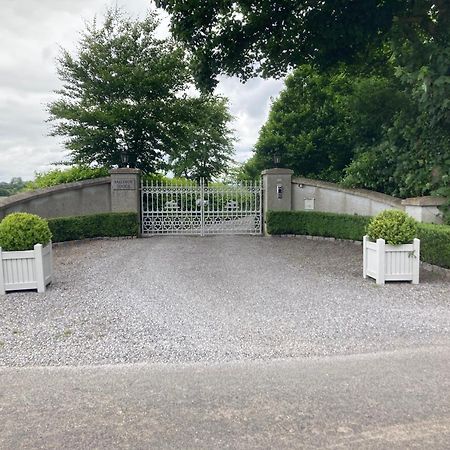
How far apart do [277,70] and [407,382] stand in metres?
9.54

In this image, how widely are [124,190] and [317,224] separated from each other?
18.2 ft

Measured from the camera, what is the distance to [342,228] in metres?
10.1

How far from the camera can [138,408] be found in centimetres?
252

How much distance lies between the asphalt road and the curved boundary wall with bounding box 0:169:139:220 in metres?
8.28

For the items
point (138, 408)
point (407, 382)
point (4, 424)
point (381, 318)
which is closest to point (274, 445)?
point (138, 408)

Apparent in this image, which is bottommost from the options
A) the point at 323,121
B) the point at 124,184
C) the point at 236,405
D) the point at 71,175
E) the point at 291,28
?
the point at 236,405

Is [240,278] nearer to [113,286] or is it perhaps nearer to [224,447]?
[113,286]

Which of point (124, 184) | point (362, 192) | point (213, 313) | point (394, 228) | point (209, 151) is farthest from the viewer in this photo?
point (209, 151)

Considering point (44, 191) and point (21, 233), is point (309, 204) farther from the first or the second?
point (21, 233)

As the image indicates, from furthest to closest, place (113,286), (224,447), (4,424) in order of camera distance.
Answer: (113,286)
(4,424)
(224,447)

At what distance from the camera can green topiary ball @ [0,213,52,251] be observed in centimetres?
544

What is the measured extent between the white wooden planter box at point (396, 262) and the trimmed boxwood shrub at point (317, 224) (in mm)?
3458

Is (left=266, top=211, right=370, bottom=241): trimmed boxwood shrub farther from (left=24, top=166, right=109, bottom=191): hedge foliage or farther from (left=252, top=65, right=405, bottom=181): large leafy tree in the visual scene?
(left=24, top=166, right=109, bottom=191): hedge foliage

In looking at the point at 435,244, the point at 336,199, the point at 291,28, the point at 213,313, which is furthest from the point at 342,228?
the point at 213,313
